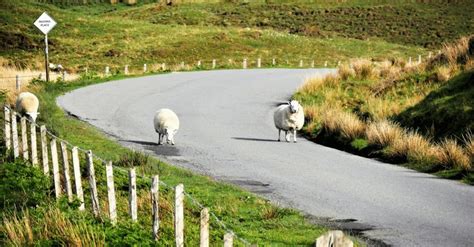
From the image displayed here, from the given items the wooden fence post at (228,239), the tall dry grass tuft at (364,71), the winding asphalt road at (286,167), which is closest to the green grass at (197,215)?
the winding asphalt road at (286,167)

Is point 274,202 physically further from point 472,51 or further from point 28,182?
point 472,51

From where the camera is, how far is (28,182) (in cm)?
1374

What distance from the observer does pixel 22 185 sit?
13453 millimetres

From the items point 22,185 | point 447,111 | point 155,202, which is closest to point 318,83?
point 447,111

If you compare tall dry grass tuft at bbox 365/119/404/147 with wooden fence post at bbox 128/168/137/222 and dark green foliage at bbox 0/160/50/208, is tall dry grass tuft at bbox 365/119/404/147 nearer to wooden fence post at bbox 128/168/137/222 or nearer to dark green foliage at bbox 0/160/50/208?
dark green foliage at bbox 0/160/50/208

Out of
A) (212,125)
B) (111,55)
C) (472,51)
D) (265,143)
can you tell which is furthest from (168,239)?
(111,55)

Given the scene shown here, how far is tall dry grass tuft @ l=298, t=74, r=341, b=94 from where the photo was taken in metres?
Answer: 29.6

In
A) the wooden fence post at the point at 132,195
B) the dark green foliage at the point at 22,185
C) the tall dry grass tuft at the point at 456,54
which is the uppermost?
the tall dry grass tuft at the point at 456,54

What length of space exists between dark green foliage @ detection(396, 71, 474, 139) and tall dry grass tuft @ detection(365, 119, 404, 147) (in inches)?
31.1

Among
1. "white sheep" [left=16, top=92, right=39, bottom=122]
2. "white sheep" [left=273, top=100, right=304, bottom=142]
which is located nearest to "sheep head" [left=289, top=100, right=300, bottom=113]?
"white sheep" [left=273, top=100, right=304, bottom=142]

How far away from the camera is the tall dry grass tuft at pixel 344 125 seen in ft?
63.5

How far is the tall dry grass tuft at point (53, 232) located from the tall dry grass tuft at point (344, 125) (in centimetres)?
1058

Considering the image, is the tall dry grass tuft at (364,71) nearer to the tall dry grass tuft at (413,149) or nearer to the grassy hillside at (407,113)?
the grassy hillside at (407,113)

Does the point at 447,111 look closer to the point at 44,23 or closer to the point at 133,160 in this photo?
the point at 133,160
